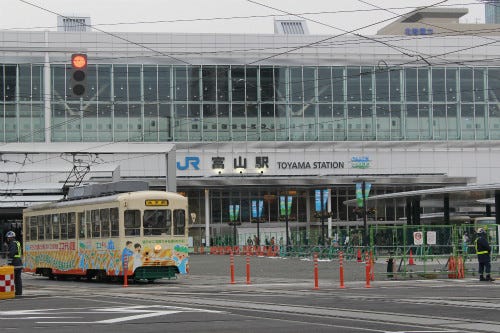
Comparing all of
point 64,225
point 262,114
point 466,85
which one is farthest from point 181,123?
point 64,225

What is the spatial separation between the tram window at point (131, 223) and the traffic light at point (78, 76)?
26.6 ft

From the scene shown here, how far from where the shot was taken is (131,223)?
34719 mm

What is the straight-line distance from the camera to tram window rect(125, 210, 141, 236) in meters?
34.7

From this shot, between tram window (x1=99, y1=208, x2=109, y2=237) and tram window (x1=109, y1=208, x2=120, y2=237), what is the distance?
11.9 inches

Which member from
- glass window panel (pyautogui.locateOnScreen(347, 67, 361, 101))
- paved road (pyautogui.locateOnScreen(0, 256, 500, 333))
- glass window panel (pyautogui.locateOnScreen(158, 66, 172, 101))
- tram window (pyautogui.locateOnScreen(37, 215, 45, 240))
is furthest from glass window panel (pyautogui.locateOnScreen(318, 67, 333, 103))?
paved road (pyautogui.locateOnScreen(0, 256, 500, 333))

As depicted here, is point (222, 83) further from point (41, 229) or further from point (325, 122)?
point (41, 229)

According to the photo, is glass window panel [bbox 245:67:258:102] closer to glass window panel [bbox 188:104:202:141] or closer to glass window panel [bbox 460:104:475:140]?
glass window panel [bbox 188:104:202:141]

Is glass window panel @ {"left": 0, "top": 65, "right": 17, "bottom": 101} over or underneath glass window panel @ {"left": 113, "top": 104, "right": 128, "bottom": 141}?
over

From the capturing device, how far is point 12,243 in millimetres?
29750

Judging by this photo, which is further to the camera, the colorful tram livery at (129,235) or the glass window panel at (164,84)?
the glass window panel at (164,84)

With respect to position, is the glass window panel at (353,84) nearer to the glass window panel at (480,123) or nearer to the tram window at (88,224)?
the glass window panel at (480,123)

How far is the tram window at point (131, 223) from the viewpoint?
114 feet

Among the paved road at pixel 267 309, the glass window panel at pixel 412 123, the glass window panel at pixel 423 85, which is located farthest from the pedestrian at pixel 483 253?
the glass window panel at pixel 423 85

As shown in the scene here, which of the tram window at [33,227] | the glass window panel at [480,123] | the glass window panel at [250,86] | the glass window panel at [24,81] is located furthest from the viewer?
the glass window panel at [480,123]
